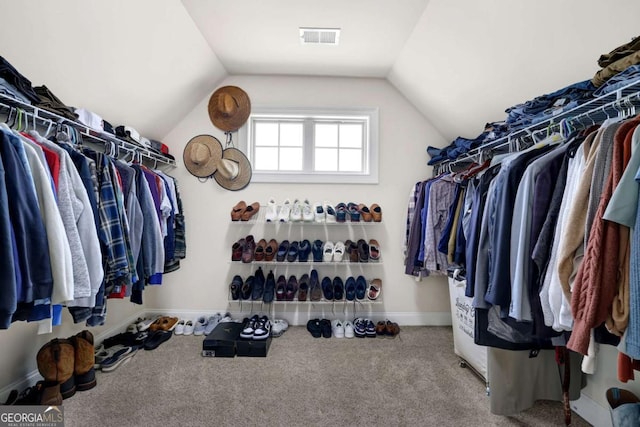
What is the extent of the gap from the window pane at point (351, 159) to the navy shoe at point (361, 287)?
3.70 feet

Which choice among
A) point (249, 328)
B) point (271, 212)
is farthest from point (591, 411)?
point (271, 212)

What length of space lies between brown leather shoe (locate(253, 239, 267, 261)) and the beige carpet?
75 centimetres

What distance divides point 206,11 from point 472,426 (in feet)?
9.70

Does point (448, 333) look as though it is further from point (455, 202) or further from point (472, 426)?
point (455, 202)

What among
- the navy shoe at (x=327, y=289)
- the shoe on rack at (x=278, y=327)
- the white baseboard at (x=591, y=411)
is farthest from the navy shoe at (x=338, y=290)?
the white baseboard at (x=591, y=411)

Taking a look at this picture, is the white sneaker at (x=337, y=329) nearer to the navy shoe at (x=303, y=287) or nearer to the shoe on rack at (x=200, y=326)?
the navy shoe at (x=303, y=287)

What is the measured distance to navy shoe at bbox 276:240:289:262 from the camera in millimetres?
2348

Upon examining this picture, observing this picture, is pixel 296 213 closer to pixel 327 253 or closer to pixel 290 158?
pixel 327 253

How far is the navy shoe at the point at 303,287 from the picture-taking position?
233 cm

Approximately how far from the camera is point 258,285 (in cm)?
239

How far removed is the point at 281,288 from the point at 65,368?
1.43 metres

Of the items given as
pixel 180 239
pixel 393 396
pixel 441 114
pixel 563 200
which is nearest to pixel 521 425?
pixel 393 396

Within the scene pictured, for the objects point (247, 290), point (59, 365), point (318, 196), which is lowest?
point (59, 365)

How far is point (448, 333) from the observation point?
7.89ft
